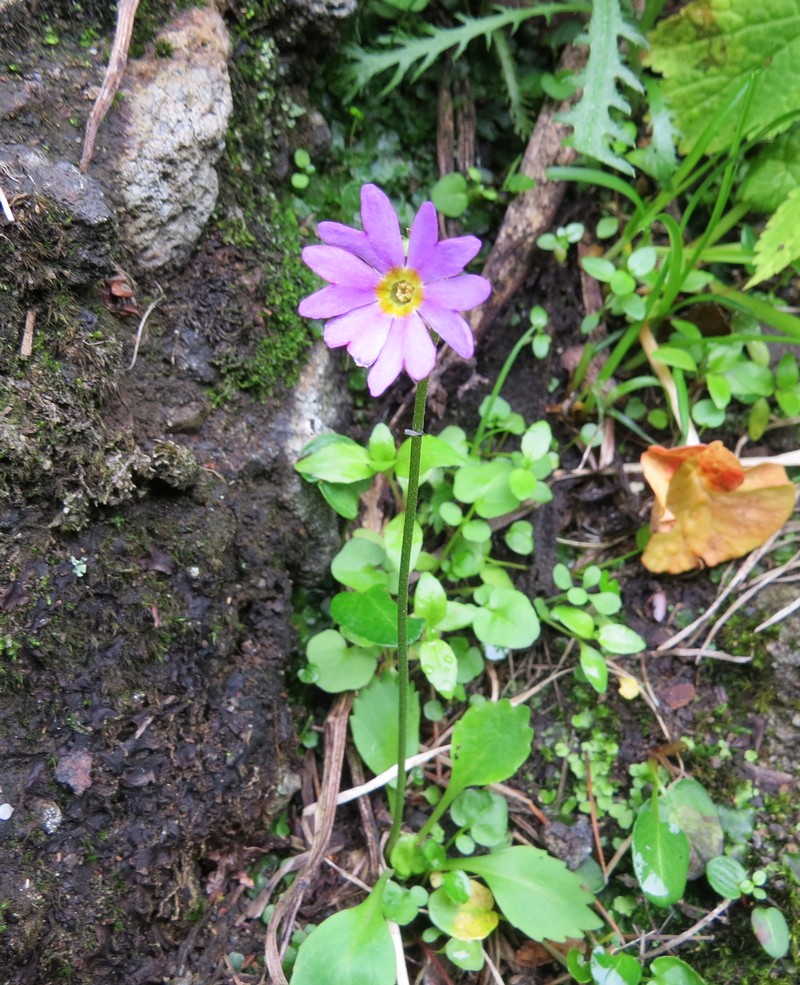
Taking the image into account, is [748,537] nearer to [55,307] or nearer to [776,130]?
[776,130]

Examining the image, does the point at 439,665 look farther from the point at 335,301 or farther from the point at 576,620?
the point at 335,301

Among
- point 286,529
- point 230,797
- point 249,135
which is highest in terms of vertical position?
point 249,135

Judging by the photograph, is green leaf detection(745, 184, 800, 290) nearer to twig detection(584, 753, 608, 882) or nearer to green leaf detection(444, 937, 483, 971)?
twig detection(584, 753, 608, 882)

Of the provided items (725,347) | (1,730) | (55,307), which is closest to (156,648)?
(1,730)

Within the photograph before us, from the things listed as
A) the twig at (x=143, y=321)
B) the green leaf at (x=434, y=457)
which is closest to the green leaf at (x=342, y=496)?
the green leaf at (x=434, y=457)

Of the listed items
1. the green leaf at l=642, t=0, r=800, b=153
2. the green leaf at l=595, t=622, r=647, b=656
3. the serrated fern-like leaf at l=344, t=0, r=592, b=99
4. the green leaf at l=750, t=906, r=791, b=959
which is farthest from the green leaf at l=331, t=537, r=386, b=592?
the green leaf at l=642, t=0, r=800, b=153

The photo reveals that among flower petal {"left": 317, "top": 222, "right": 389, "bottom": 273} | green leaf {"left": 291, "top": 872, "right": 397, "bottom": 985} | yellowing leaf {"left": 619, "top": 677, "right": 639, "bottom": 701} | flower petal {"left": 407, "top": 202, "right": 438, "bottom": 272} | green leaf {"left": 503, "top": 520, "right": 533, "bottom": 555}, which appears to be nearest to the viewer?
flower petal {"left": 407, "top": 202, "right": 438, "bottom": 272}
